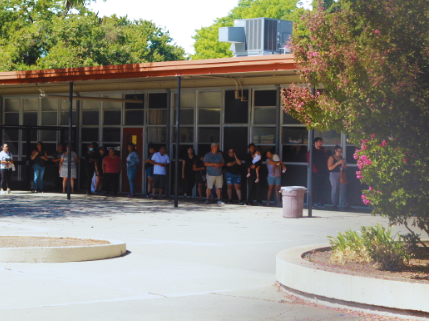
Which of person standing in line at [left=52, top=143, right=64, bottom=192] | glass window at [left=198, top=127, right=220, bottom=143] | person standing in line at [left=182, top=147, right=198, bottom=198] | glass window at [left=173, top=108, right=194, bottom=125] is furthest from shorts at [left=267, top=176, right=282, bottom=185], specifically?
person standing in line at [left=52, top=143, right=64, bottom=192]

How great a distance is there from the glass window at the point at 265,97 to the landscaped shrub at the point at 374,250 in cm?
1307

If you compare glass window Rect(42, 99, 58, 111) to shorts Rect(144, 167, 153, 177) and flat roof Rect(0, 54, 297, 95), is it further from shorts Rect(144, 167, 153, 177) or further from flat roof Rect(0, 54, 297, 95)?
shorts Rect(144, 167, 153, 177)

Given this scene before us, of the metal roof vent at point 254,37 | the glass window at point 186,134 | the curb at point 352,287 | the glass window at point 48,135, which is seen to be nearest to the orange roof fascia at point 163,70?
the glass window at point 48,135

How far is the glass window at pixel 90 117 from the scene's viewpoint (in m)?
26.0

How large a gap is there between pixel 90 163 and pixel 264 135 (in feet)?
21.5

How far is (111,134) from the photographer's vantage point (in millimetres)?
25484

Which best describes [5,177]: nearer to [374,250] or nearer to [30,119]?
[30,119]

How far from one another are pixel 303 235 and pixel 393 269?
5450 millimetres

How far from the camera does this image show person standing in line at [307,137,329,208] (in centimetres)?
1952

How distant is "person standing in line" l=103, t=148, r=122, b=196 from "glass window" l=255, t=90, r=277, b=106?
501cm

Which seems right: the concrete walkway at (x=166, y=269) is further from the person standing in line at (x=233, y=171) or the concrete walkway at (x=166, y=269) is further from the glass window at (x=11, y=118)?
the glass window at (x=11, y=118)

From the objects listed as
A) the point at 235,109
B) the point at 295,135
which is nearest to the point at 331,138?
the point at 295,135

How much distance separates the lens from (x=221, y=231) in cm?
1386

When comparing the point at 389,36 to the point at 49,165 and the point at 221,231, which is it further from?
the point at 49,165
